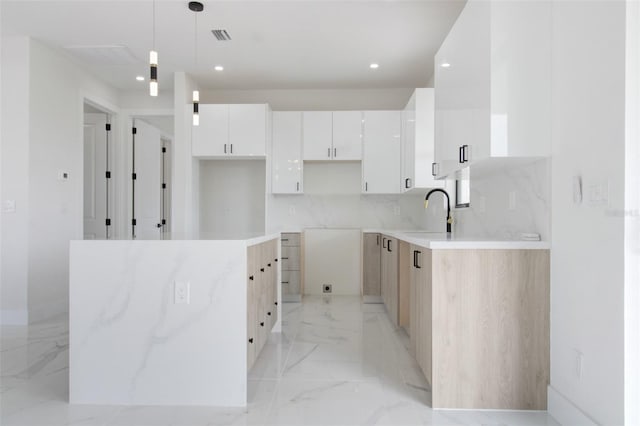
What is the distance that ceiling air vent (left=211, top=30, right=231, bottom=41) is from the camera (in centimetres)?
358

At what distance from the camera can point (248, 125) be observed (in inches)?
189

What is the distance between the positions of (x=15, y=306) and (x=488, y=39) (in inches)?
177

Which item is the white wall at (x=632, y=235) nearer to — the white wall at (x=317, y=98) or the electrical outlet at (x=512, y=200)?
the electrical outlet at (x=512, y=200)

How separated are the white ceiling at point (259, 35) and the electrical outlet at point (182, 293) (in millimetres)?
2248

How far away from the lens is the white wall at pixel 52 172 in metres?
3.82

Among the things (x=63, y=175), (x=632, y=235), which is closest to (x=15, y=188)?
(x=63, y=175)

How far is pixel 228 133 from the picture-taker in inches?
189

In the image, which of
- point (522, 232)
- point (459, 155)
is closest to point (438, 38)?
point (459, 155)

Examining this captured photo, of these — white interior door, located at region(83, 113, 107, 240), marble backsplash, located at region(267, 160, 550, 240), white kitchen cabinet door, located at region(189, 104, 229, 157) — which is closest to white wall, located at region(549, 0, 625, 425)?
marble backsplash, located at region(267, 160, 550, 240)

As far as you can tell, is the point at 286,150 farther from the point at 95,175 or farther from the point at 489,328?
the point at 489,328

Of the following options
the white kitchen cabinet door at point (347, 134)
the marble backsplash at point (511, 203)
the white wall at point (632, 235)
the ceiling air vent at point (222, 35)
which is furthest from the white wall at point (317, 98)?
the white wall at point (632, 235)

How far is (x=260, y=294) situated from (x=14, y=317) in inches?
110

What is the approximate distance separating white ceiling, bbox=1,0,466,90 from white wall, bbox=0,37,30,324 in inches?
20.5

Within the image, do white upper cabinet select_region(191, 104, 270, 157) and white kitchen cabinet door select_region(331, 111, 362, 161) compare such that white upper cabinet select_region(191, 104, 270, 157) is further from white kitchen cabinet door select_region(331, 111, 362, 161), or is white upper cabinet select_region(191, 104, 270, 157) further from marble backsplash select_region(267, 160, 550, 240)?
white kitchen cabinet door select_region(331, 111, 362, 161)
